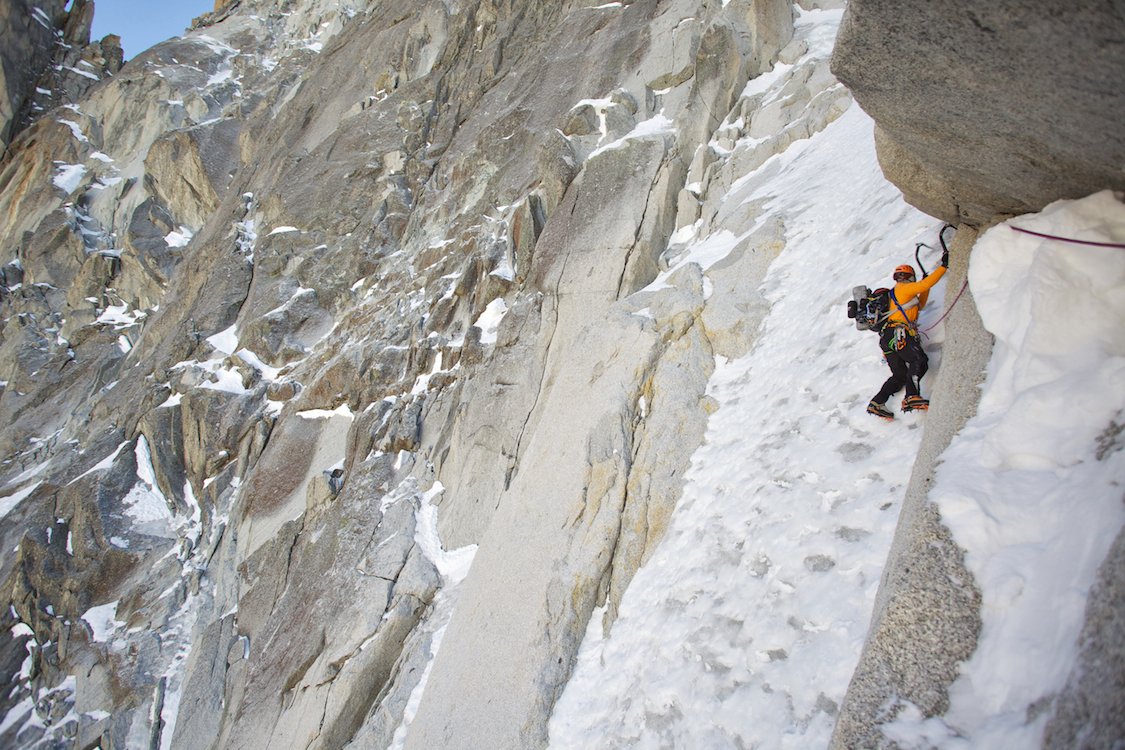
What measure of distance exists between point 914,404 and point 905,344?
2.22 ft

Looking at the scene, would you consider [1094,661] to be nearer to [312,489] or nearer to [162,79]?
[312,489]

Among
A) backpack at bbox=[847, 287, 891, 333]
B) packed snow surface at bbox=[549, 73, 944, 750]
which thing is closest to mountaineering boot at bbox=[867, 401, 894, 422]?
packed snow surface at bbox=[549, 73, 944, 750]

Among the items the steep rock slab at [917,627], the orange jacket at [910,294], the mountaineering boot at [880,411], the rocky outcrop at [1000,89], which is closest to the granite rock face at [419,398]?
the steep rock slab at [917,627]

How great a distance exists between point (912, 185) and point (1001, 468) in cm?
360

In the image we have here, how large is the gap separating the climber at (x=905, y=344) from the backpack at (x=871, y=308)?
0.35 ft

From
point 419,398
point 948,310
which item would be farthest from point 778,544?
point 419,398

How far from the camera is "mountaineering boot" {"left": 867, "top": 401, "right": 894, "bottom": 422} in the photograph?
21.8ft

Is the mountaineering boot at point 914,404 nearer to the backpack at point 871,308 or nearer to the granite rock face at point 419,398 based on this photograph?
the granite rock face at point 419,398

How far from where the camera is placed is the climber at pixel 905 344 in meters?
6.46

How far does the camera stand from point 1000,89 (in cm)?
415

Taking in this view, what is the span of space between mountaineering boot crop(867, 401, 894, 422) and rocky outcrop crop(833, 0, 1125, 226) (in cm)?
226

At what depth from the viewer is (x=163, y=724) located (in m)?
16.5

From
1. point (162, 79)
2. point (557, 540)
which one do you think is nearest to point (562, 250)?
point (557, 540)

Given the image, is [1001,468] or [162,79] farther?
[162,79]
